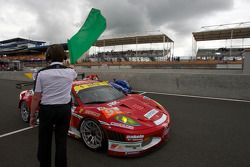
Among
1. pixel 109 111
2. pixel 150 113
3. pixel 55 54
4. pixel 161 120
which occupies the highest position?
pixel 55 54

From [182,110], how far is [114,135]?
3545mm

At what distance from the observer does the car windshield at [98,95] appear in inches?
155

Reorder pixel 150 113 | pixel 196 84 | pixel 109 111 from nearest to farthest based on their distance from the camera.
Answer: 1. pixel 109 111
2. pixel 150 113
3. pixel 196 84

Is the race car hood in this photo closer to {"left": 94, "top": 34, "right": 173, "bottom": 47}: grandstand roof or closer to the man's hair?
the man's hair

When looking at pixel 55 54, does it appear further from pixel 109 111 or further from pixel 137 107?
pixel 137 107

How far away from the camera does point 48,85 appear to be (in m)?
2.37

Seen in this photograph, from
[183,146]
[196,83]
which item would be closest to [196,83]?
[196,83]

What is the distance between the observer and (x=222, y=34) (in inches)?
1175

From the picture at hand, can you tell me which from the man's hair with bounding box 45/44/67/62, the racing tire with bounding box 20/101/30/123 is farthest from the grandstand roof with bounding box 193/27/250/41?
the man's hair with bounding box 45/44/67/62

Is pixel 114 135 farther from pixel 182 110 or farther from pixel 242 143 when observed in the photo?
pixel 182 110

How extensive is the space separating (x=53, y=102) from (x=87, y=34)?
2.99m

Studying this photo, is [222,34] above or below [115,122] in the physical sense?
above

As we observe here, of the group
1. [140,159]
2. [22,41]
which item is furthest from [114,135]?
[22,41]

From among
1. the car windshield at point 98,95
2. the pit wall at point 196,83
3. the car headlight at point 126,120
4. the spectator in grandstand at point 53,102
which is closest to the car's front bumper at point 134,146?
the car headlight at point 126,120
